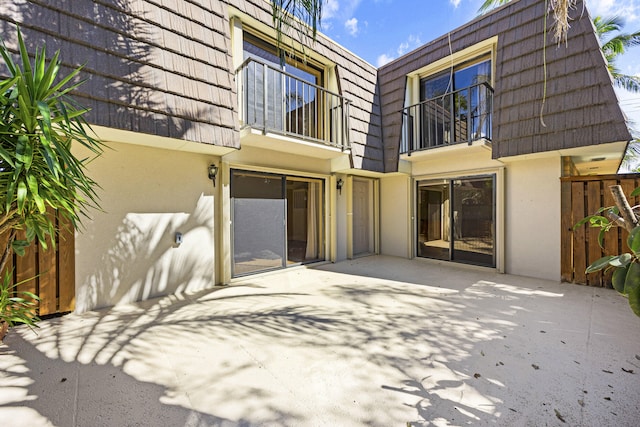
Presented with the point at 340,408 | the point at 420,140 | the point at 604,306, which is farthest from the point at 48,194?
the point at 420,140

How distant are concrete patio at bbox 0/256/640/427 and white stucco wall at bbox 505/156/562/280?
4.63 feet

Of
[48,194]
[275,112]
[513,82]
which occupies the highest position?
[513,82]

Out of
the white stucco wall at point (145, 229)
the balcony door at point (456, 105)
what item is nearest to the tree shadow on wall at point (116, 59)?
the white stucco wall at point (145, 229)

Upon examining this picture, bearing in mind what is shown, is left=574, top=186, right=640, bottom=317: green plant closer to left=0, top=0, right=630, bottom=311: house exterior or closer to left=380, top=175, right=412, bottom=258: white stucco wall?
left=0, top=0, right=630, bottom=311: house exterior

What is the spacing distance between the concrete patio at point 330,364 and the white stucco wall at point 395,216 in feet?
11.7

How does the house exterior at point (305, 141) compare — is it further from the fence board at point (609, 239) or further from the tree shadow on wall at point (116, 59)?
the fence board at point (609, 239)

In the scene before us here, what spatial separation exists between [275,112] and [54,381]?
4540 mm

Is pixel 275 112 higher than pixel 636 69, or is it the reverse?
pixel 636 69

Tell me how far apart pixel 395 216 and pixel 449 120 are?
286 centimetres

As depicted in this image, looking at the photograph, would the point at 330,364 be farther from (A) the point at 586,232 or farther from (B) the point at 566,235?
(A) the point at 586,232

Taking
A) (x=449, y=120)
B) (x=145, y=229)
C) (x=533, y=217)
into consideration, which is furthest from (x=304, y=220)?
(x=533, y=217)

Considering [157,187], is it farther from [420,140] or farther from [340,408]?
[420,140]

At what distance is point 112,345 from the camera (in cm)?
277

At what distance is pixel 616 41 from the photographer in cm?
991
